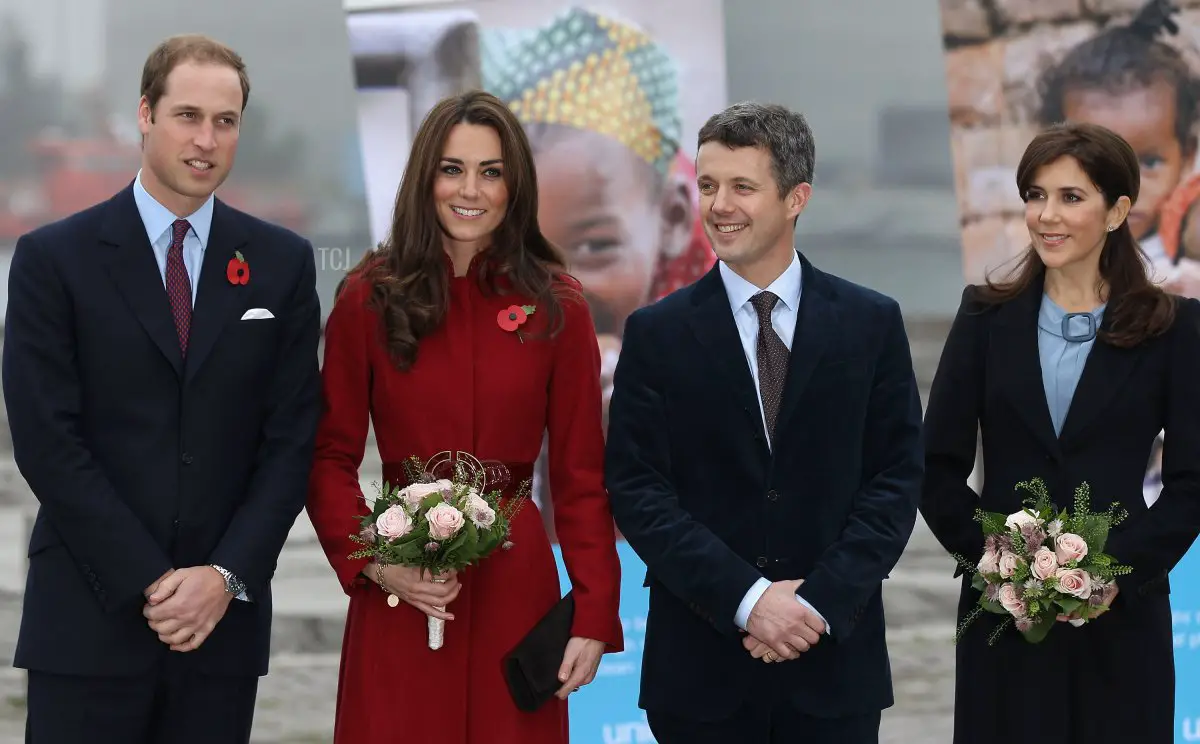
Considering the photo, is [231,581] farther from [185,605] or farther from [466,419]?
[466,419]

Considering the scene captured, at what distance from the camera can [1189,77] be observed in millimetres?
5902

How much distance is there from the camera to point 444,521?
287cm

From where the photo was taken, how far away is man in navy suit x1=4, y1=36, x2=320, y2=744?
299 centimetres

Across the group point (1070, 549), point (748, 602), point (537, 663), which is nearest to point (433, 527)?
point (537, 663)

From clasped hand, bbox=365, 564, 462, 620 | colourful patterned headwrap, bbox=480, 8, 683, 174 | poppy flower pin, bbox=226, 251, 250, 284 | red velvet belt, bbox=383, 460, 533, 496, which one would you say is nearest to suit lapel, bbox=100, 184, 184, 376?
poppy flower pin, bbox=226, 251, 250, 284

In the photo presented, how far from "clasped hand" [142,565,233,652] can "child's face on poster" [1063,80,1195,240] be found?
4273 mm

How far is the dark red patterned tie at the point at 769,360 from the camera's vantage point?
3117 mm

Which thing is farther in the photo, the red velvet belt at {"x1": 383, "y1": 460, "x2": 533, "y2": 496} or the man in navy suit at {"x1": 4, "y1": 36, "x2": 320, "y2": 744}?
the red velvet belt at {"x1": 383, "y1": 460, "x2": 533, "y2": 496}

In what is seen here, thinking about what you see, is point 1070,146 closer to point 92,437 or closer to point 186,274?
point 186,274

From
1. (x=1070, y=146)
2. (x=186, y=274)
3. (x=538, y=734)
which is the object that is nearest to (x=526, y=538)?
(x=538, y=734)

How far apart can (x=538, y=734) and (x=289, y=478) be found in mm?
817

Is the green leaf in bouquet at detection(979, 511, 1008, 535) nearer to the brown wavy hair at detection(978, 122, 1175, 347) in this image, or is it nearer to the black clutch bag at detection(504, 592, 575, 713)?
the brown wavy hair at detection(978, 122, 1175, 347)

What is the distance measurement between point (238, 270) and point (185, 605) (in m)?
0.76

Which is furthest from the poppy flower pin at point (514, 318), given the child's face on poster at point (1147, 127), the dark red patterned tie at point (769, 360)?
the child's face on poster at point (1147, 127)
